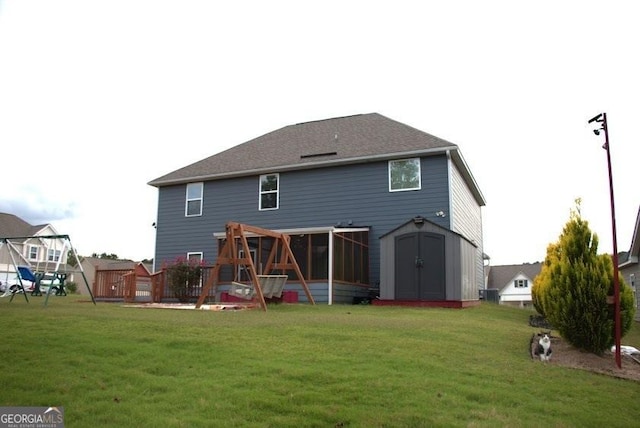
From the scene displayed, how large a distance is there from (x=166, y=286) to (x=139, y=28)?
10.1 metres

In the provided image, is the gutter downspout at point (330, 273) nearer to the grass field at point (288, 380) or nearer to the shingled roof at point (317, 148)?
the shingled roof at point (317, 148)

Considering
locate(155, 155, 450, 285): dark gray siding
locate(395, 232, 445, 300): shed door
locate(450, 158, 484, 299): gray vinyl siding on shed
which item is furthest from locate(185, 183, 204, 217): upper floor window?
locate(450, 158, 484, 299): gray vinyl siding on shed

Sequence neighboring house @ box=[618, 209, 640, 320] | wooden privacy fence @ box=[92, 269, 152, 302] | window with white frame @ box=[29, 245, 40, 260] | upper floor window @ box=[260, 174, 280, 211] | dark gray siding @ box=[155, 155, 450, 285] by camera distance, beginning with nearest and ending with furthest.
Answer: dark gray siding @ box=[155, 155, 450, 285], neighboring house @ box=[618, 209, 640, 320], wooden privacy fence @ box=[92, 269, 152, 302], upper floor window @ box=[260, 174, 280, 211], window with white frame @ box=[29, 245, 40, 260]

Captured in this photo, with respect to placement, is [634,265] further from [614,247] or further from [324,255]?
[614,247]

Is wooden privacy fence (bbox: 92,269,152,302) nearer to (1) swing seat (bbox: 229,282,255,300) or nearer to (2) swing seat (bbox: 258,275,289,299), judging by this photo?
(1) swing seat (bbox: 229,282,255,300)

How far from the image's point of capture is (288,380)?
5199 millimetres

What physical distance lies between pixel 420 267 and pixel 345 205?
449 cm

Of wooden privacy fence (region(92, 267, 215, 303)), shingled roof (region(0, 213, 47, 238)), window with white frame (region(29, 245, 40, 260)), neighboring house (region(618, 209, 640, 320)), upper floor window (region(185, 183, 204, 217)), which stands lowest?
wooden privacy fence (region(92, 267, 215, 303))

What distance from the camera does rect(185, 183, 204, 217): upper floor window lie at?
21016 mm

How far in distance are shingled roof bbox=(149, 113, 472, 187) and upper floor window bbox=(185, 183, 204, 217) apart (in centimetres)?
37

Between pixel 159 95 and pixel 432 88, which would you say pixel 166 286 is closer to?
pixel 159 95

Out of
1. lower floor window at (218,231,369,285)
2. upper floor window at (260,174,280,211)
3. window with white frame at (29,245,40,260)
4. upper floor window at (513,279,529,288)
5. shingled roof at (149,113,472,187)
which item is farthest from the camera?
upper floor window at (513,279,529,288)

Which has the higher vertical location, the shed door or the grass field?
the shed door

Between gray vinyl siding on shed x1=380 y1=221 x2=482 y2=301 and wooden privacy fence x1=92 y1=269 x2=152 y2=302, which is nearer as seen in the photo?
gray vinyl siding on shed x1=380 y1=221 x2=482 y2=301
